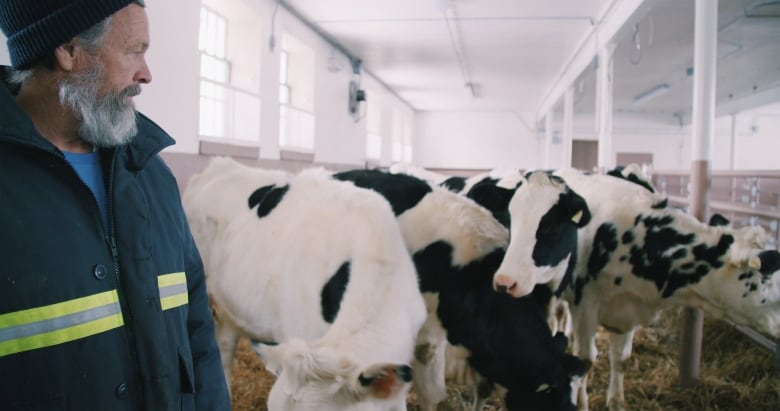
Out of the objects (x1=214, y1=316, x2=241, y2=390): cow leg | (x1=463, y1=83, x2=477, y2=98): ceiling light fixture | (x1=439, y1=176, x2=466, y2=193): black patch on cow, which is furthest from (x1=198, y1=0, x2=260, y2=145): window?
(x1=463, y1=83, x2=477, y2=98): ceiling light fixture

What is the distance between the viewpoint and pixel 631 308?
3.94m

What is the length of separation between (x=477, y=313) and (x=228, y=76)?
220 inches

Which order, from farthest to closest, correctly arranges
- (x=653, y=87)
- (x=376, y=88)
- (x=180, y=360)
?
1. (x=653, y=87)
2. (x=376, y=88)
3. (x=180, y=360)

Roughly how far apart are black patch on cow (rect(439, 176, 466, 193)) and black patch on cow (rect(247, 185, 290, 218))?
211 cm

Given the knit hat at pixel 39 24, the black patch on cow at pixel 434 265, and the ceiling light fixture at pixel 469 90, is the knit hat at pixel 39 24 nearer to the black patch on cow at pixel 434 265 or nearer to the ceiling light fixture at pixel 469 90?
the black patch on cow at pixel 434 265

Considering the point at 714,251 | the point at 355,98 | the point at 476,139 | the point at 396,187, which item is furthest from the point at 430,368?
the point at 476,139

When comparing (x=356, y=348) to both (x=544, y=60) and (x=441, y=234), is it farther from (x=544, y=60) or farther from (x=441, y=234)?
(x=544, y=60)

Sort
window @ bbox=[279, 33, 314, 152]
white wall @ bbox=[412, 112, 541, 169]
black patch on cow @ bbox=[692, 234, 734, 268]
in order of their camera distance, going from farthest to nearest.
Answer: white wall @ bbox=[412, 112, 541, 169], window @ bbox=[279, 33, 314, 152], black patch on cow @ bbox=[692, 234, 734, 268]

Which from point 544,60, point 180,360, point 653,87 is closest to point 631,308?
point 180,360

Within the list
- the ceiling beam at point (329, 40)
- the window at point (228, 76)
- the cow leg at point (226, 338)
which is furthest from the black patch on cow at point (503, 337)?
the ceiling beam at point (329, 40)

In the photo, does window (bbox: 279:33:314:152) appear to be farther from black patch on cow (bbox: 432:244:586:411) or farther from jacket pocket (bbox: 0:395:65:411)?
jacket pocket (bbox: 0:395:65:411)

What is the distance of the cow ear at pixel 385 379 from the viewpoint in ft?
5.48

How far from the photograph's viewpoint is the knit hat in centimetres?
118

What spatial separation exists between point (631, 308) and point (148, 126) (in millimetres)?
3549
